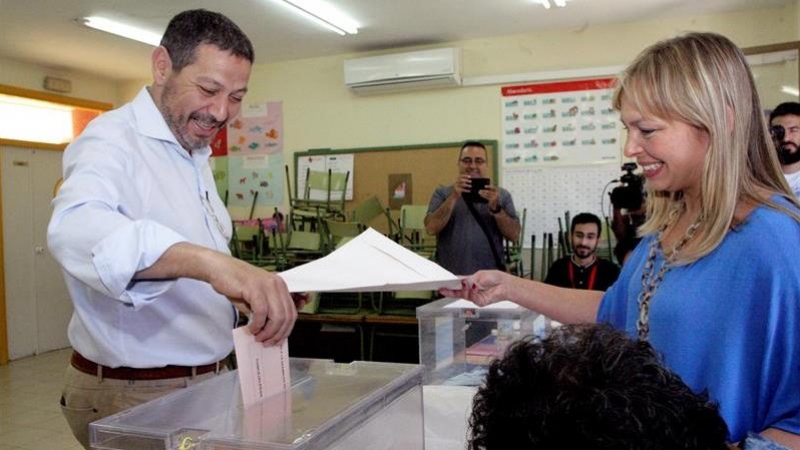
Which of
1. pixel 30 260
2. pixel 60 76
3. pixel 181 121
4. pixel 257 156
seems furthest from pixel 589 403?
pixel 60 76

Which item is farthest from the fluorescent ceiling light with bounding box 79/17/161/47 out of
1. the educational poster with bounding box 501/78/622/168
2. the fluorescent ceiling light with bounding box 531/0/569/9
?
the educational poster with bounding box 501/78/622/168

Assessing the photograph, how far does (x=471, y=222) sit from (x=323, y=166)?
261 centimetres

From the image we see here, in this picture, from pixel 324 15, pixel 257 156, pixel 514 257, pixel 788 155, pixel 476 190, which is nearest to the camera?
pixel 788 155

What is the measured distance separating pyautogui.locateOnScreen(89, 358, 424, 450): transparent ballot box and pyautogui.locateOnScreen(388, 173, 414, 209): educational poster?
5.10m

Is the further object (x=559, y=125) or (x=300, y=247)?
(x=559, y=125)

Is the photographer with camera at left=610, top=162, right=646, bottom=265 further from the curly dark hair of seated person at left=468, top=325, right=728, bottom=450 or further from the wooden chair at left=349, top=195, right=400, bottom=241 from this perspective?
the curly dark hair of seated person at left=468, top=325, right=728, bottom=450

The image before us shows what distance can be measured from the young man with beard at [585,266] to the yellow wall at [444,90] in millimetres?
2187

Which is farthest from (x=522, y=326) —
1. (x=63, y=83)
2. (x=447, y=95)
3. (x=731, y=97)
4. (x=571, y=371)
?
(x=63, y=83)

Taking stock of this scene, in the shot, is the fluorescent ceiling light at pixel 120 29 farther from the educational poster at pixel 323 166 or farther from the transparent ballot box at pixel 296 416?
the transparent ballot box at pixel 296 416

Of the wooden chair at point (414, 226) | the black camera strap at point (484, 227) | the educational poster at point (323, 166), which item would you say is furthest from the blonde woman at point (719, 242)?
the educational poster at point (323, 166)

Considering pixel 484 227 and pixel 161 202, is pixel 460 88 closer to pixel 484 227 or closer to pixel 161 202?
pixel 484 227

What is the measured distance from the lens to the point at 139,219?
Answer: 1.10m

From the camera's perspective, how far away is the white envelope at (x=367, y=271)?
88cm

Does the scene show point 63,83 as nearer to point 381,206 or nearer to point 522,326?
point 381,206
